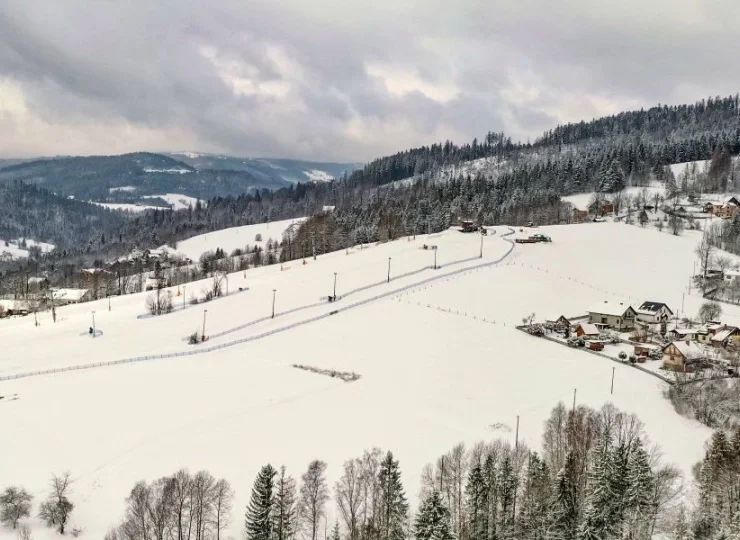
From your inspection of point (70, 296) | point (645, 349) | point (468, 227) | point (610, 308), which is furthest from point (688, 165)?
point (70, 296)

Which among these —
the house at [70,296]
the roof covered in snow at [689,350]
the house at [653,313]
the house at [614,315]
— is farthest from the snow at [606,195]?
the house at [70,296]

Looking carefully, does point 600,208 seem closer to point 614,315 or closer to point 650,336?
point 614,315

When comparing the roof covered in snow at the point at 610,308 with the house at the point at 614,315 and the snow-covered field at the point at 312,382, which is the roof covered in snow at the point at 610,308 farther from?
the snow-covered field at the point at 312,382

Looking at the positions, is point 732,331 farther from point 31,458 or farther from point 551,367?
point 31,458

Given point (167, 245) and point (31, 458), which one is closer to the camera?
point (31, 458)

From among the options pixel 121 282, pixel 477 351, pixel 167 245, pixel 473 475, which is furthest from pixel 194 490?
pixel 167 245
